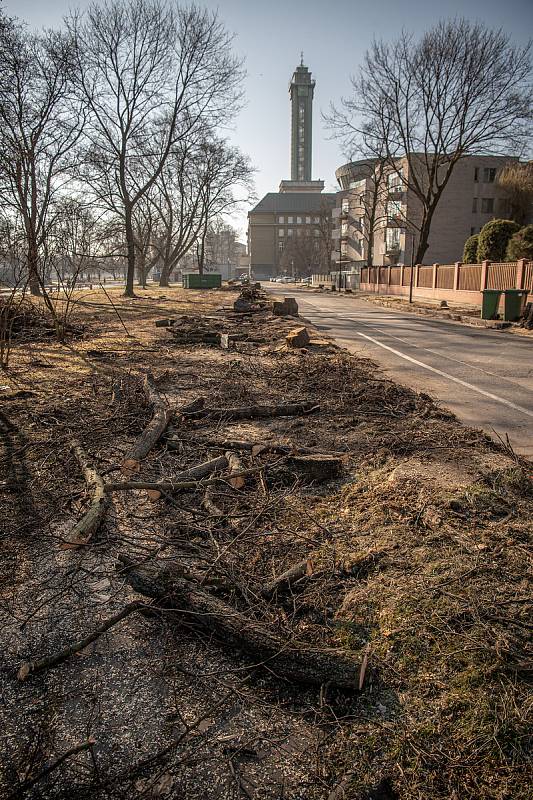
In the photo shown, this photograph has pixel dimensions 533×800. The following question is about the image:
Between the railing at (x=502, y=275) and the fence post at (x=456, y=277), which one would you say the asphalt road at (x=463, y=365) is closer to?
the railing at (x=502, y=275)

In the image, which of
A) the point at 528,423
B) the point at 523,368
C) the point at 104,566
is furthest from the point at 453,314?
the point at 104,566

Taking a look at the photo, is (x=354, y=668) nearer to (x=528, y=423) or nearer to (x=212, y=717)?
(x=212, y=717)

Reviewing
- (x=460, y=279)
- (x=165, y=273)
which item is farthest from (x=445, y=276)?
(x=165, y=273)

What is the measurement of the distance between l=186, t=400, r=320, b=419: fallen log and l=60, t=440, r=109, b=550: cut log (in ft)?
6.40

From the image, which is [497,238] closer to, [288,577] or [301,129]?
[288,577]

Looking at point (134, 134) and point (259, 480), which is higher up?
point (134, 134)

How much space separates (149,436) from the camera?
5422 mm

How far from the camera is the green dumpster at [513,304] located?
18859 millimetres

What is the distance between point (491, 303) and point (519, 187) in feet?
127

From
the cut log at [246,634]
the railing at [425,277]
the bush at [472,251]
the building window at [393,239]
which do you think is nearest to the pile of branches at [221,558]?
the cut log at [246,634]

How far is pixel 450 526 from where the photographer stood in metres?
3.65

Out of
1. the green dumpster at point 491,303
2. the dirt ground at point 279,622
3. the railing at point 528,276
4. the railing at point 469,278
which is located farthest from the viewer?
the railing at point 469,278

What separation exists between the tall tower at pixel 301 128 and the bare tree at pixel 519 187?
5743 inches

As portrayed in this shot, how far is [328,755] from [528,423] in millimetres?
5203
